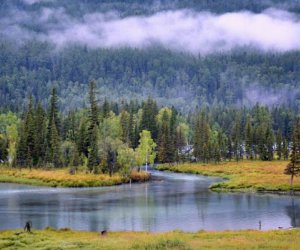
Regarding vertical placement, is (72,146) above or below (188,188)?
above

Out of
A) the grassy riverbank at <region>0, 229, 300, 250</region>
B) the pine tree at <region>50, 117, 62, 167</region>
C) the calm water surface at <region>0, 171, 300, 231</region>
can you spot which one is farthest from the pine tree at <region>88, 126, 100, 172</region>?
the grassy riverbank at <region>0, 229, 300, 250</region>

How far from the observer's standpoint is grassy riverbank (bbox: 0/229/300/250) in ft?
159

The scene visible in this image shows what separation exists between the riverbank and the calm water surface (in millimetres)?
6680

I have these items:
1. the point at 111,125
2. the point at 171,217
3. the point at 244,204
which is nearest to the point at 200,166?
the point at 111,125

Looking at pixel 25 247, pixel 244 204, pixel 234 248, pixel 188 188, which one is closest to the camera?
pixel 234 248

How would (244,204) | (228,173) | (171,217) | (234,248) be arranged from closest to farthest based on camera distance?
(234,248) → (171,217) → (244,204) → (228,173)

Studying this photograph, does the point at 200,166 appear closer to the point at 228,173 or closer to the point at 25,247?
the point at 228,173

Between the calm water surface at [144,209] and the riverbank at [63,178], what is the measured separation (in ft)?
21.9

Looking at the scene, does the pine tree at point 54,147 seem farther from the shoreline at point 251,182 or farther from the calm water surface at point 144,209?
the shoreline at point 251,182

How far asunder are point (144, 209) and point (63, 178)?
4619 centimetres

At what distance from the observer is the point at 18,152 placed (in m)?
161

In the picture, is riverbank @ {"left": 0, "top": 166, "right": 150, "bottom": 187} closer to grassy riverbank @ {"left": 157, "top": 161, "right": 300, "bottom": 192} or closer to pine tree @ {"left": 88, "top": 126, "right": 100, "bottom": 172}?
pine tree @ {"left": 88, "top": 126, "right": 100, "bottom": 172}

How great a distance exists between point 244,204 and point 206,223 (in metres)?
21.1

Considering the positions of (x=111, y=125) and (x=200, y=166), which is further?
(x=200, y=166)
